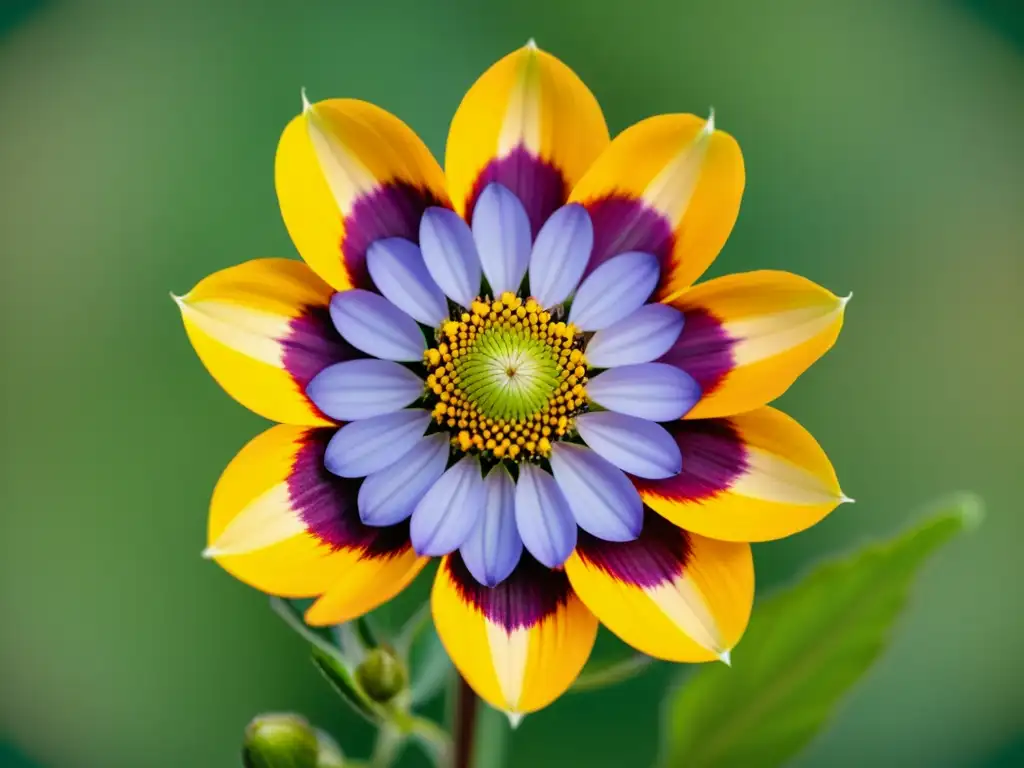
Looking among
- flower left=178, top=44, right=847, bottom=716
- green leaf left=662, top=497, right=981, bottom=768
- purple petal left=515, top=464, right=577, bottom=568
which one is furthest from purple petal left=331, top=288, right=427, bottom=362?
green leaf left=662, top=497, right=981, bottom=768

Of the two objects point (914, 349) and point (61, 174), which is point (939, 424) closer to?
point (914, 349)

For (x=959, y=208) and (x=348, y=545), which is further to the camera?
(x=959, y=208)

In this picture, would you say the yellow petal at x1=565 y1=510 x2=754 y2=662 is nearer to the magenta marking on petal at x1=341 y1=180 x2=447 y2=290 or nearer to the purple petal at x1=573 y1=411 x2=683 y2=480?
the purple petal at x1=573 y1=411 x2=683 y2=480

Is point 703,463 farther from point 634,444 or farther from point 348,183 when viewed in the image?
point 348,183

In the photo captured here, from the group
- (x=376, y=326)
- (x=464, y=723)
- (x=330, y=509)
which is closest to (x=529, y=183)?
(x=376, y=326)

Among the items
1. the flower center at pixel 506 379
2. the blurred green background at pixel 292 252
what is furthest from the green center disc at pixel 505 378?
the blurred green background at pixel 292 252

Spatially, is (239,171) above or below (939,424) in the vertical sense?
above

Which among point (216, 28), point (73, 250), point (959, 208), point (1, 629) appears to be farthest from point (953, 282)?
point (1, 629)
